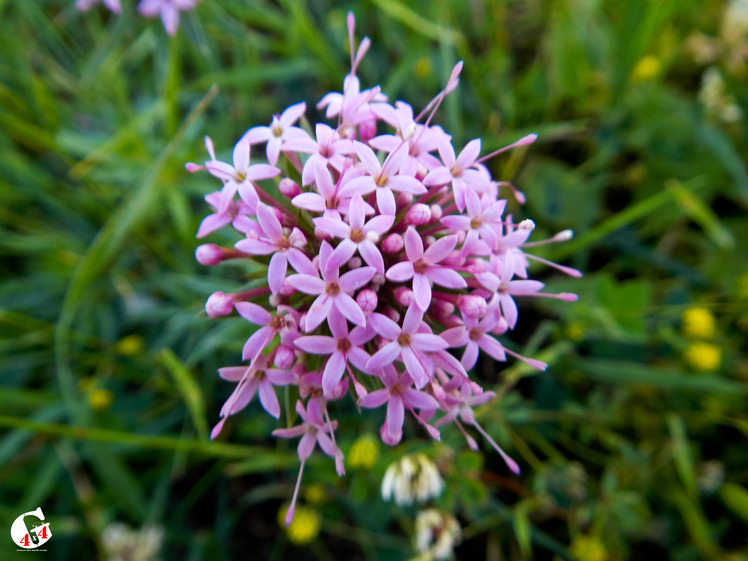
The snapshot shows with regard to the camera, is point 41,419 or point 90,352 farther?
point 90,352

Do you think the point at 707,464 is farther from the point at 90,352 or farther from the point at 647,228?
the point at 90,352

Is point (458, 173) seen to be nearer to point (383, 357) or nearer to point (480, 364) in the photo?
point (383, 357)

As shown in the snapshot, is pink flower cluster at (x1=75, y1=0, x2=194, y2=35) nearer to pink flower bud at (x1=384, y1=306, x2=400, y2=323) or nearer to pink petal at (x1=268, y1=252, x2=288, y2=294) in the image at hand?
pink petal at (x1=268, y1=252, x2=288, y2=294)

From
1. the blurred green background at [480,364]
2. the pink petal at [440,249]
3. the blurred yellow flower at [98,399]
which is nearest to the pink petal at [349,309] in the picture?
the pink petal at [440,249]

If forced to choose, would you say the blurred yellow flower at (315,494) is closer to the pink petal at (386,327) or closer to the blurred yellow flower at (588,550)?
the blurred yellow flower at (588,550)

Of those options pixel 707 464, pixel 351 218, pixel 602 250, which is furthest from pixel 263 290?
pixel 707 464

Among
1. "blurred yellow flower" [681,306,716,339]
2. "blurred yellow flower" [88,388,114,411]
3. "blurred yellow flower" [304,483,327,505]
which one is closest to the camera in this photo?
"blurred yellow flower" [681,306,716,339]

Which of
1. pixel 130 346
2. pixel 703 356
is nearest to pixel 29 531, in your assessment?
pixel 130 346

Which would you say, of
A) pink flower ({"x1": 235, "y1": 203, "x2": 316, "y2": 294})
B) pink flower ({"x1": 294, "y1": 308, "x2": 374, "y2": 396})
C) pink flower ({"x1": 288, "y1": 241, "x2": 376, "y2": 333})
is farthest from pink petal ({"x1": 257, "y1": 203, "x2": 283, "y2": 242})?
pink flower ({"x1": 294, "y1": 308, "x2": 374, "y2": 396})
